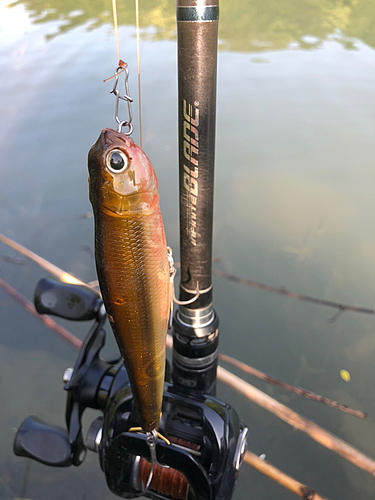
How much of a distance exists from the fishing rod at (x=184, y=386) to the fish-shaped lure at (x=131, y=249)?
0.24 feet

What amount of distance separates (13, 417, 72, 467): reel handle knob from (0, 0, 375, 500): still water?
0.60 meters

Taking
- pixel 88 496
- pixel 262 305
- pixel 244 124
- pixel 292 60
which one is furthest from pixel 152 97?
pixel 88 496

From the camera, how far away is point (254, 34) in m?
4.74

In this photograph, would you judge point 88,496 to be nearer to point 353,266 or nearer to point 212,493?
point 212,493

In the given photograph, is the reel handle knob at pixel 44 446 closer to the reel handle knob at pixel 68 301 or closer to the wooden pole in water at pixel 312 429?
the reel handle knob at pixel 68 301

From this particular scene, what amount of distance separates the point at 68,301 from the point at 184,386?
18.9 inches

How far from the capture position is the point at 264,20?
4.79 meters

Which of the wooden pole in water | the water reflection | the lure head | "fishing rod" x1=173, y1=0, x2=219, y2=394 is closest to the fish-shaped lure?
the lure head

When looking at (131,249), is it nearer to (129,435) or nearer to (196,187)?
(196,187)

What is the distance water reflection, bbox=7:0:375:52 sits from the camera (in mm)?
4398

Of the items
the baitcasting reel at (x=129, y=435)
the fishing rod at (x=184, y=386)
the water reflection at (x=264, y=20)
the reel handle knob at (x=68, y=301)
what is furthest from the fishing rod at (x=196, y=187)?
the water reflection at (x=264, y=20)

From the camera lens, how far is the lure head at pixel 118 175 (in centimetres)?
63

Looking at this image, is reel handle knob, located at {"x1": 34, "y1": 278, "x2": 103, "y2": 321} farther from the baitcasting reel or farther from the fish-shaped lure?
the fish-shaped lure

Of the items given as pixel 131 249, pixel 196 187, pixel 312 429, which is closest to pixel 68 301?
pixel 196 187
